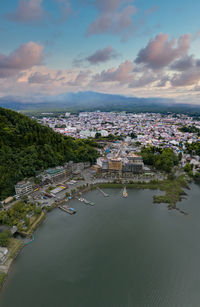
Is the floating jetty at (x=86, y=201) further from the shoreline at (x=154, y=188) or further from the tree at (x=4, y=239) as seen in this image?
the tree at (x=4, y=239)

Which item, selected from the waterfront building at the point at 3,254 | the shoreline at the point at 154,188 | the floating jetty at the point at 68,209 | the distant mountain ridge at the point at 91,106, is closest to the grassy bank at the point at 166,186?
the shoreline at the point at 154,188

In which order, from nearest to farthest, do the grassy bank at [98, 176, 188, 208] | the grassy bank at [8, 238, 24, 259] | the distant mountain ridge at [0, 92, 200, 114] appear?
the grassy bank at [8, 238, 24, 259], the grassy bank at [98, 176, 188, 208], the distant mountain ridge at [0, 92, 200, 114]

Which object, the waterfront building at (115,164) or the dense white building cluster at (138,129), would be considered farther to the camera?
the dense white building cluster at (138,129)

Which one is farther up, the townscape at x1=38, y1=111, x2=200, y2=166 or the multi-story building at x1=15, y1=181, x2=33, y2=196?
the townscape at x1=38, y1=111, x2=200, y2=166

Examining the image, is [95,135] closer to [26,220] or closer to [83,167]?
[83,167]

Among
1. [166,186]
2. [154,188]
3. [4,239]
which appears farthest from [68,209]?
[166,186]

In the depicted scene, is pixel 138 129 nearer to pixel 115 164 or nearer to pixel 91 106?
pixel 115 164

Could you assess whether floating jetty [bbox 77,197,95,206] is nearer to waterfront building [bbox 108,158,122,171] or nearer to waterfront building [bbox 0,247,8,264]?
waterfront building [bbox 108,158,122,171]

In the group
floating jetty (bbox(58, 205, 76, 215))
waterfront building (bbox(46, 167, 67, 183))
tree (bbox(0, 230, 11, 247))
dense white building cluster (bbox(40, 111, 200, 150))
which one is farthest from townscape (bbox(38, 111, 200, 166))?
tree (bbox(0, 230, 11, 247))
